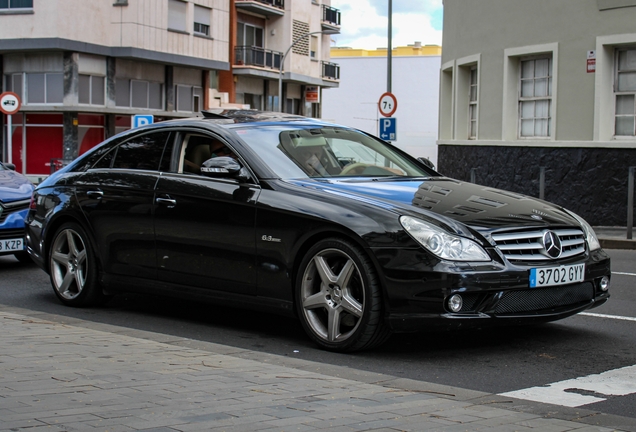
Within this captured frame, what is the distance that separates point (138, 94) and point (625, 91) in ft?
97.3

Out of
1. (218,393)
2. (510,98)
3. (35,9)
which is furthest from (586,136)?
(35,9)

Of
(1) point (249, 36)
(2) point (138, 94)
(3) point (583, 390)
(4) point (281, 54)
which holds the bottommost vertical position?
(3) point (583, 390)

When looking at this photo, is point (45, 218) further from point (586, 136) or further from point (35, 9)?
point (35, 9)

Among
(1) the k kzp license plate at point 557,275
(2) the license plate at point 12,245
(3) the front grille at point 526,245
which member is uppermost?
(3) the front grille at point 526,245

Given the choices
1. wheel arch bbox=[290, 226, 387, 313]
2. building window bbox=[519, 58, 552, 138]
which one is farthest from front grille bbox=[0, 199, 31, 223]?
building window bbox=[519, 58, 552, 138]

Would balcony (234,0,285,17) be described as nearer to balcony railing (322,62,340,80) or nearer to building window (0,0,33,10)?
balcony railing (322,62,340,80)

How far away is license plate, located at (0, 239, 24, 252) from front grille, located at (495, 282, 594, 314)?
6.40 metres

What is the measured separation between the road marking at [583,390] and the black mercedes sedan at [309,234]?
0.69 metres

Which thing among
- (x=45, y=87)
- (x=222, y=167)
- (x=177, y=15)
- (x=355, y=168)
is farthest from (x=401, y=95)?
(x=222, y=167)

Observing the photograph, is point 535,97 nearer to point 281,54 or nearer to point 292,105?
point 281,54

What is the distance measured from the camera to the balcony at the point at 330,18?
207 ft

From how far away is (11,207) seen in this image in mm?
10602

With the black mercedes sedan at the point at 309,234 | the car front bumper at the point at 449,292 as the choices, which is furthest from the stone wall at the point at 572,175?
the car front bumper at the point at 449,292

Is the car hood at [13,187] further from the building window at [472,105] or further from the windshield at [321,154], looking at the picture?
the building window at [472,105]
